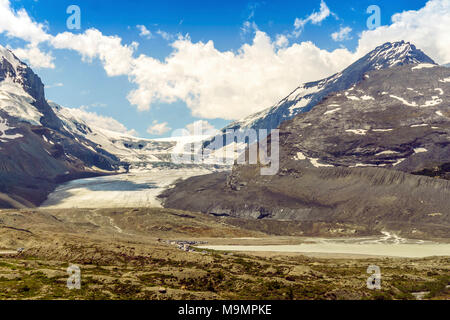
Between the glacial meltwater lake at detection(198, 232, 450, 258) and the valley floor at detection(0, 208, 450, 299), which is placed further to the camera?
the glacial meltwater lake at detection(198, 232, 450, 258)

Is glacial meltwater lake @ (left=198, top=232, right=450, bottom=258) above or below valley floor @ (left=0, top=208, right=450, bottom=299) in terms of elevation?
below

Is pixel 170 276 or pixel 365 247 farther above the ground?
pixel 170 276

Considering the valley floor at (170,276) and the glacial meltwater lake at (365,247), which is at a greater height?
the valley floor at (170,276)

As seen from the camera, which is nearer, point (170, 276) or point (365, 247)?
point (170, 276)

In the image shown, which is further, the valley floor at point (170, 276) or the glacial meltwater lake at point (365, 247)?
the glacial meltwater lake at point (365, 247)

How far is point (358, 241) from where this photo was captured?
189 metres
